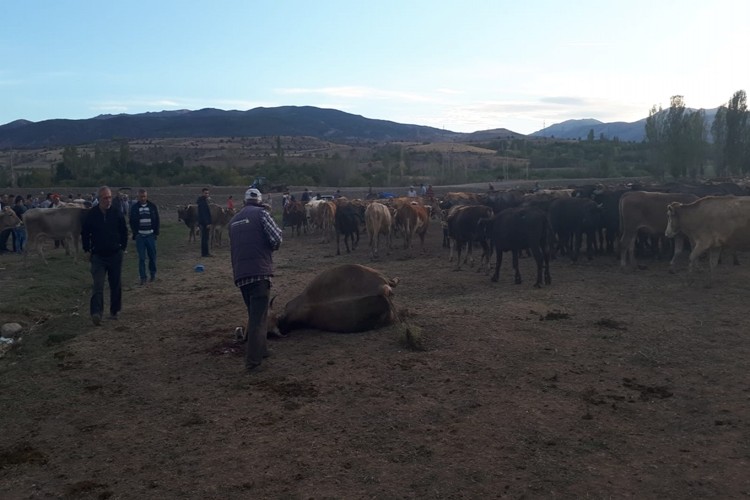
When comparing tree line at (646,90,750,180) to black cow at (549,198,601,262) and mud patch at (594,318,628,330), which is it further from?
mud patch at (594,318,628,330)

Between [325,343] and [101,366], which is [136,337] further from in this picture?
[325,343]

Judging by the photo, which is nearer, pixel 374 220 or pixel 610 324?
pixel 610 324

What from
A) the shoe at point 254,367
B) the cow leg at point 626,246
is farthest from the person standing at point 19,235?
the cow leg at point 626,246

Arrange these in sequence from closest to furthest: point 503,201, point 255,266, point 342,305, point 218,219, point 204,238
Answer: point 255,266, point 342,305, point 503,201, point 204,238, point 218,219

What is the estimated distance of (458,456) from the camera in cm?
547

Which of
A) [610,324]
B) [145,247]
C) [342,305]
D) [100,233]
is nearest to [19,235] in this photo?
[145,247]

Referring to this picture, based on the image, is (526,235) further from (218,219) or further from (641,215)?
(218,219)

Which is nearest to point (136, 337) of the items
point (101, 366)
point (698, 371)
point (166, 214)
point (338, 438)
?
point (101, 366)

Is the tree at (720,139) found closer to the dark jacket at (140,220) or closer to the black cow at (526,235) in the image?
the black cow at (526,235)

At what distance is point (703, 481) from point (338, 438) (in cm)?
298

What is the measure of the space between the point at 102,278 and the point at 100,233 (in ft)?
2.46

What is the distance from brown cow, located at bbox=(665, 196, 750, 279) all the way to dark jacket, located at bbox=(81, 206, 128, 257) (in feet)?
35.4

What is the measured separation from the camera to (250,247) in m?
8.05

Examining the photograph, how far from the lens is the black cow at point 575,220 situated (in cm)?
1645
